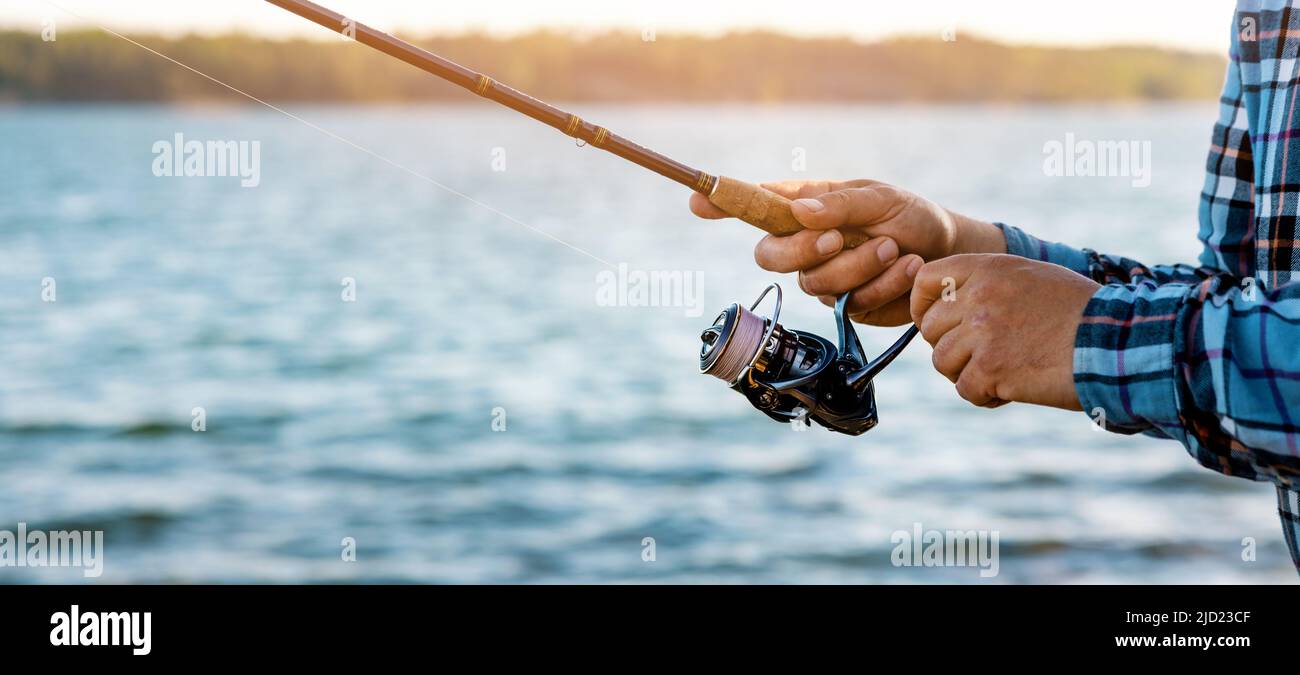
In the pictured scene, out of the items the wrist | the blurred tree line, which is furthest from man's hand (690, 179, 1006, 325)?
the blurred tree line

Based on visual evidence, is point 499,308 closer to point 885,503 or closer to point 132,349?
point 132,349

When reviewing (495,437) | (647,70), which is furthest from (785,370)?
(647,70)

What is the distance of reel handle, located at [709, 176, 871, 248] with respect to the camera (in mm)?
2096

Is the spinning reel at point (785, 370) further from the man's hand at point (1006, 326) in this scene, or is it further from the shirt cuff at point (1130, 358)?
the shirt cuff at point (1130, 358)

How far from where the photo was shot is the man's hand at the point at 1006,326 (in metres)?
1.46

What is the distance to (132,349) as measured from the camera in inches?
499

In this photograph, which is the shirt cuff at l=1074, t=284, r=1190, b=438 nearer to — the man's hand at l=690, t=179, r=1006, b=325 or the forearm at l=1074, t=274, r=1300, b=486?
the forearm at l=1074, t=274, r=1300, b=486

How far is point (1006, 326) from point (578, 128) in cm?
88

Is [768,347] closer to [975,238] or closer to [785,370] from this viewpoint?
[785,370]
